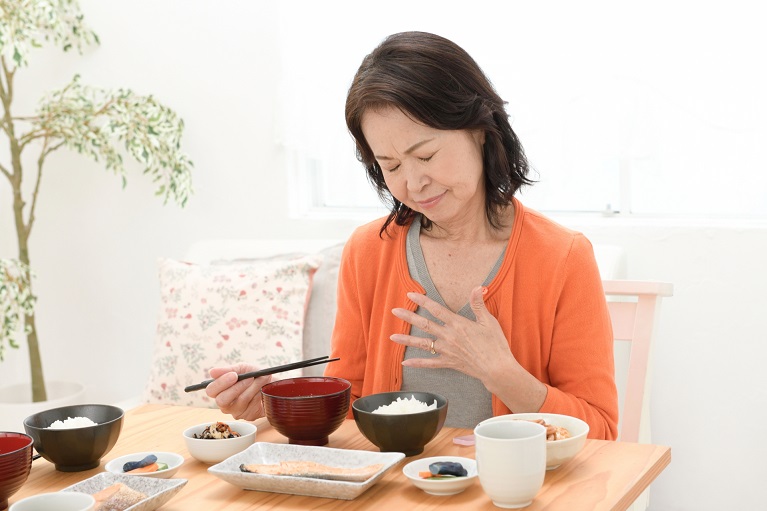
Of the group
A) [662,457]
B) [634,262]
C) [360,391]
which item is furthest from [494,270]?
[634,262]

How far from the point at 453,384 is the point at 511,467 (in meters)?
0.64

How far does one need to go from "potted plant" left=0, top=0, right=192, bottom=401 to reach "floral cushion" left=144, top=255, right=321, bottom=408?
50 cm

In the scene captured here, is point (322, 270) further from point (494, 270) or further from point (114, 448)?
point (114, 448)

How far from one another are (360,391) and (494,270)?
0.37 meters

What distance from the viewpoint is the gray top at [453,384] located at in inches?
64.2

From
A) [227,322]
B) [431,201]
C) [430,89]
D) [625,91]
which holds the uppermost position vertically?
[625,91]

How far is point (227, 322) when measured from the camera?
8.69 feet

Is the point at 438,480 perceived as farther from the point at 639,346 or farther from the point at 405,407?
the point at 639,346

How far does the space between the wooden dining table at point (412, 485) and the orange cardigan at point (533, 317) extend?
249 mm

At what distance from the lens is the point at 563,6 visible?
262cm

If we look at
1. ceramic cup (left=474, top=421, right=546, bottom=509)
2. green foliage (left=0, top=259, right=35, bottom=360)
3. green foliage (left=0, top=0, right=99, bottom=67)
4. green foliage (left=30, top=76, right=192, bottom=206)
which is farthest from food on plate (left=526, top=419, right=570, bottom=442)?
green foliage (left=0, top=0, right=99, bottom=67)

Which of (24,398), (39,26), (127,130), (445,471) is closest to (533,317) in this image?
(445,471)

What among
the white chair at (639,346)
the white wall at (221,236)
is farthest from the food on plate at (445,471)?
the white wall at (221,236)

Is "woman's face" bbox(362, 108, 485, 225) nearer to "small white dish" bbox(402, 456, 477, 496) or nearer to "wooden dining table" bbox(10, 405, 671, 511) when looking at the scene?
"wooden dining table" bbox(10, 405, 671, 511)
